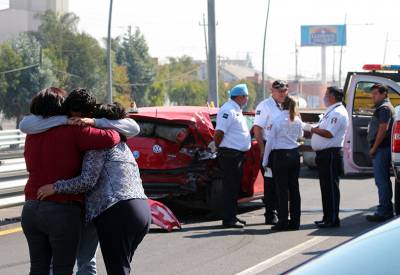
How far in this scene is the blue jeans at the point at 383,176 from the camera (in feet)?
33.8

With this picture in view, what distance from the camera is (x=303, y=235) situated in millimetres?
9414

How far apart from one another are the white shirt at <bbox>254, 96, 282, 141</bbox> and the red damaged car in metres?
0.71

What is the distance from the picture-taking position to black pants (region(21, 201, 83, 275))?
16.3 feet

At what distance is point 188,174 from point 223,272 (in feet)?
9.82

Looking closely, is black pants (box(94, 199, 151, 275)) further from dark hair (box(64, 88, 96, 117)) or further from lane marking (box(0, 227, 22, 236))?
lane marking (box(0, 227, 22, 236))

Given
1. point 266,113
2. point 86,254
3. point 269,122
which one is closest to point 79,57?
point 266,113

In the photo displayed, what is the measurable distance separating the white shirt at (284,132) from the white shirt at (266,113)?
0.08 metres

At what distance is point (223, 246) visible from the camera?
8734mm

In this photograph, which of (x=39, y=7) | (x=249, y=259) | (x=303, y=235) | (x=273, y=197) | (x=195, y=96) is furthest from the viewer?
(x=39, y=7)

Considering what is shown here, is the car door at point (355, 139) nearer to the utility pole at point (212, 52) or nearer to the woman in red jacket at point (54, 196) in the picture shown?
the utility pole at point (212, 52)

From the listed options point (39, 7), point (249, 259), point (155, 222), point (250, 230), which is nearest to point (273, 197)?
point (250, 230)

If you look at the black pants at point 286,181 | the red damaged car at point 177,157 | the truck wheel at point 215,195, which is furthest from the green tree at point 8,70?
the black pants at point 286,181

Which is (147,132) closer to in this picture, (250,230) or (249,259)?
(250,230)

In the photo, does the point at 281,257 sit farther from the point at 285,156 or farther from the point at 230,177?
the point at 230,177
